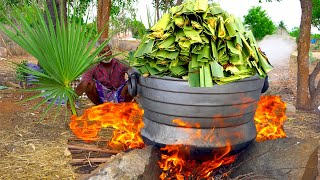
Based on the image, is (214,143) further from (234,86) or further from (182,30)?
(182,30)

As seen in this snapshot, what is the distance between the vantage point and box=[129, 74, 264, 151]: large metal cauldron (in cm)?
298

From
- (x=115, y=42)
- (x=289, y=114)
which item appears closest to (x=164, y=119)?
(x=289, y=114)

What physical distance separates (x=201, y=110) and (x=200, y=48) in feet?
1.41

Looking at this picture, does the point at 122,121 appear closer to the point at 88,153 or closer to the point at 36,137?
the point at 88,153

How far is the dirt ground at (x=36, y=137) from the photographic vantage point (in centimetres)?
424

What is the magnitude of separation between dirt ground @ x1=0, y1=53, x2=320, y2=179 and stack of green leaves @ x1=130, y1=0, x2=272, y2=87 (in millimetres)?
1498

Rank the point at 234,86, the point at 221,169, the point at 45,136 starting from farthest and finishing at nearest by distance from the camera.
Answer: the point at 45,136 < the point at 221,169 < the point at 234,86

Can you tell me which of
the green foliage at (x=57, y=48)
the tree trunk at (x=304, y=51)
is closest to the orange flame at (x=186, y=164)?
the green foliage at (x=57, y=48)

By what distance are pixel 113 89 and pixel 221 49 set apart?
2.88m

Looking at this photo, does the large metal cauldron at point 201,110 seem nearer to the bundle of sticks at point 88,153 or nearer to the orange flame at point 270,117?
the orange flame at point 270,117

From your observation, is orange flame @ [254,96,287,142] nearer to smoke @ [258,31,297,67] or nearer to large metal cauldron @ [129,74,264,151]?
large metal cauldron @ [129,74,264,151]

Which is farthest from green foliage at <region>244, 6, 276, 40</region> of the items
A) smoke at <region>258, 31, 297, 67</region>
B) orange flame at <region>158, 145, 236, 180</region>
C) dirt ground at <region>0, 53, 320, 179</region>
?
orange flame at <region>158, 145, 236, 180</region>

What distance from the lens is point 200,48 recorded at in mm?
2975

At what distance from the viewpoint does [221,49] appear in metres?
3.06
